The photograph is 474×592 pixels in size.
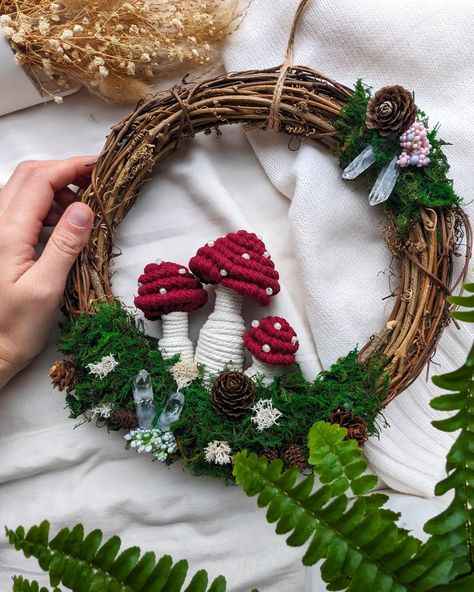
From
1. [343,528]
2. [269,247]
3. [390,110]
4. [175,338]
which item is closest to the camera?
[343,528]

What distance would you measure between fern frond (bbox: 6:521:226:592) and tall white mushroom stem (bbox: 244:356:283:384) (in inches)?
18.5

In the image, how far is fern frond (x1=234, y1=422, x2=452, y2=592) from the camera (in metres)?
0.58

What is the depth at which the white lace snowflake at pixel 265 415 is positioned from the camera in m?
1.02

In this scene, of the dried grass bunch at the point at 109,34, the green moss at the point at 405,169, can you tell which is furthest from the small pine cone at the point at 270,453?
the dried grass bunch at the point at 109,34

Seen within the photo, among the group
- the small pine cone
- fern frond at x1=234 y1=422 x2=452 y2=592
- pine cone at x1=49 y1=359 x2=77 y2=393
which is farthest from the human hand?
fern frond at x1=234 y1=422 x2=452 y2=592

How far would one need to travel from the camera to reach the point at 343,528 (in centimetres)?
60

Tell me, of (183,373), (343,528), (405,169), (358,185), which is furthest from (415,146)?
(343,528)

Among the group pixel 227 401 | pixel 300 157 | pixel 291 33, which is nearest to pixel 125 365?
pixel 227 401

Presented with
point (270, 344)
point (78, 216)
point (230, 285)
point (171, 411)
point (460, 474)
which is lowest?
point (460, 474)

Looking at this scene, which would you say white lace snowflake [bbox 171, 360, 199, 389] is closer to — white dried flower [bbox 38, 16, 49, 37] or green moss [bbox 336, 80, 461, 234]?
green moss [bbox 336, 80, 461, 234]

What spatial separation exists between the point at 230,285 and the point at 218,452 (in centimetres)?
30

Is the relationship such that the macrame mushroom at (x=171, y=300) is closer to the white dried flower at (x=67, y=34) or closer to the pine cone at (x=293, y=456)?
the pine cone at (x=293, y=456)

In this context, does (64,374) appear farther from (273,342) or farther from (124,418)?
(273,342)

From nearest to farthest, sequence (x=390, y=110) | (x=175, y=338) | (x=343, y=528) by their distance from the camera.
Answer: (x=343, y=528) → (x=390, y=110) → (x=175, y=338)
